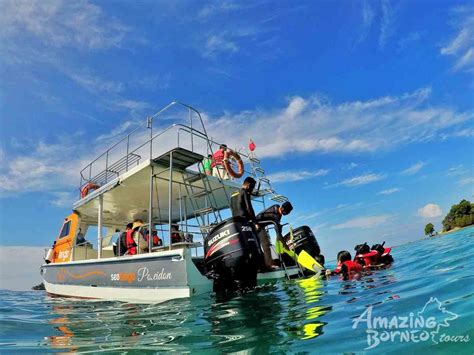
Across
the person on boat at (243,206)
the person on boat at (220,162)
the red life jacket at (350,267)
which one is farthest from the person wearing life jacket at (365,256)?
the person on boat at (220,162)

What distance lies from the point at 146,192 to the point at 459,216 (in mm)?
35566

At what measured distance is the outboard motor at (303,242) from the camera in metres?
8.01

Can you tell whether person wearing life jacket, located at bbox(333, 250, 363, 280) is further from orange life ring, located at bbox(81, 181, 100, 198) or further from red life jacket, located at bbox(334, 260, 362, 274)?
orange life ring, located at bbox(81, 181, 100, 198)

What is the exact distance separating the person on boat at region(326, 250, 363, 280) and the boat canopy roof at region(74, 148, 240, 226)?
289cm

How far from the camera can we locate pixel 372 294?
4.06 m

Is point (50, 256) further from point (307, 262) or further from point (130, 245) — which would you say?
point (307, 262)

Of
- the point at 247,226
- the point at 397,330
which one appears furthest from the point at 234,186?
the point at 397,330

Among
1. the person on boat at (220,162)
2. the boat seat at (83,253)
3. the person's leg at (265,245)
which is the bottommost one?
the person's leg at (265,245)

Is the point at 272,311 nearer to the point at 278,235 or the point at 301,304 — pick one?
the point at 301,304

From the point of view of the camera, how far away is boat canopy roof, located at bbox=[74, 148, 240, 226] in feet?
23.3

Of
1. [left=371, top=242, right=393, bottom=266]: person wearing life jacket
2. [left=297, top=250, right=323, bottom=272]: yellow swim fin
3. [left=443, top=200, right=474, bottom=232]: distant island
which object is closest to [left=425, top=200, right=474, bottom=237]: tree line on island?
[left=443, top=200, right=474, bottom=232]: distant island

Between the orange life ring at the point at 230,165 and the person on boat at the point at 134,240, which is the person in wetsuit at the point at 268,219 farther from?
the person on boat at the point at 134,240

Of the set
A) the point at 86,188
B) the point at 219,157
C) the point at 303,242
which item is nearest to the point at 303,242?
the point at 303,242

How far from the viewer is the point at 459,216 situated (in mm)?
33969
